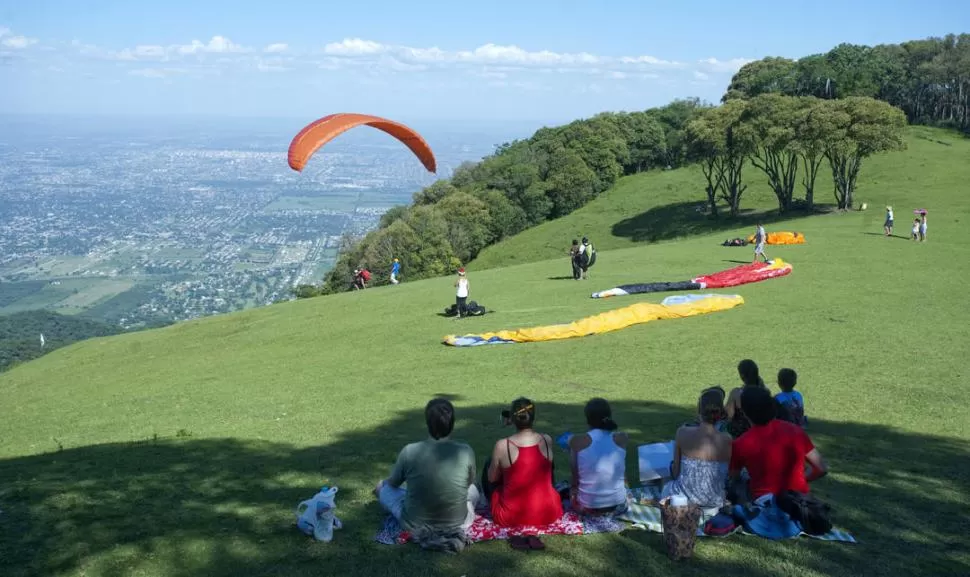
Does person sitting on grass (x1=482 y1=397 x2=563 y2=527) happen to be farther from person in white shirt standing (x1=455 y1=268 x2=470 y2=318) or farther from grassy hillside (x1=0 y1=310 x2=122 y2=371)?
grassy hillside (x1=0 y1=310 x2=122 y2=371)

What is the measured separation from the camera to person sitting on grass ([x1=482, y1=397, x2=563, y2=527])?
24.4 ft

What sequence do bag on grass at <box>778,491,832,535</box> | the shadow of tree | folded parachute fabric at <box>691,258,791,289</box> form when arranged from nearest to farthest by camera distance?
bag on grass at <box>778,491,832,535</box> → folded parachute fabric at <box>691,258,791,289</box> → the shadow of tree

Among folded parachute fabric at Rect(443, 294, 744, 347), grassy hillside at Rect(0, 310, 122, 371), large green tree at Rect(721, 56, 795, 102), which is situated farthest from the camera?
large green tree at Rect(721, 56, 795, 102)

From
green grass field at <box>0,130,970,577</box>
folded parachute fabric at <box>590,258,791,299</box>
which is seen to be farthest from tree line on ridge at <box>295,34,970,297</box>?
folded parachute fabric at <box>590,258,791,299</box>

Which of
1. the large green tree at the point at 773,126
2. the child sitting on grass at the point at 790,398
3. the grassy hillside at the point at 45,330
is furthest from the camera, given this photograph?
the grassy hillside at the point at 45,330

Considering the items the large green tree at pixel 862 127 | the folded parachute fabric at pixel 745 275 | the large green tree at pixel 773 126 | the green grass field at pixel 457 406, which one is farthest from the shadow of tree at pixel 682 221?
the folded parachute fabric at pixel 745 275

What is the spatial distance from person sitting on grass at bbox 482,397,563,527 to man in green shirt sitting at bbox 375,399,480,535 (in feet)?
1.00

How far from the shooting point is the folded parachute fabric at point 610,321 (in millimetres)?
20562

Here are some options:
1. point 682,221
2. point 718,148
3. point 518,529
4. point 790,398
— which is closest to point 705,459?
point 518,529

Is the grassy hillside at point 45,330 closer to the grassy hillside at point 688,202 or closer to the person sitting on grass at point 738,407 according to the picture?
the grassy hillside at point 688,202

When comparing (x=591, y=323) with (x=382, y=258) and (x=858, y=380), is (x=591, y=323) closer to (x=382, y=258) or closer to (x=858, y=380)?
(x=858, y=380)

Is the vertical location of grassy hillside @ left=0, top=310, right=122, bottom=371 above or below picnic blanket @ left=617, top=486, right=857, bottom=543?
below

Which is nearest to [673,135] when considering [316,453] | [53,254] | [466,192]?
[466,192]

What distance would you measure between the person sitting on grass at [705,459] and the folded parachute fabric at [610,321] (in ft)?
41.1
